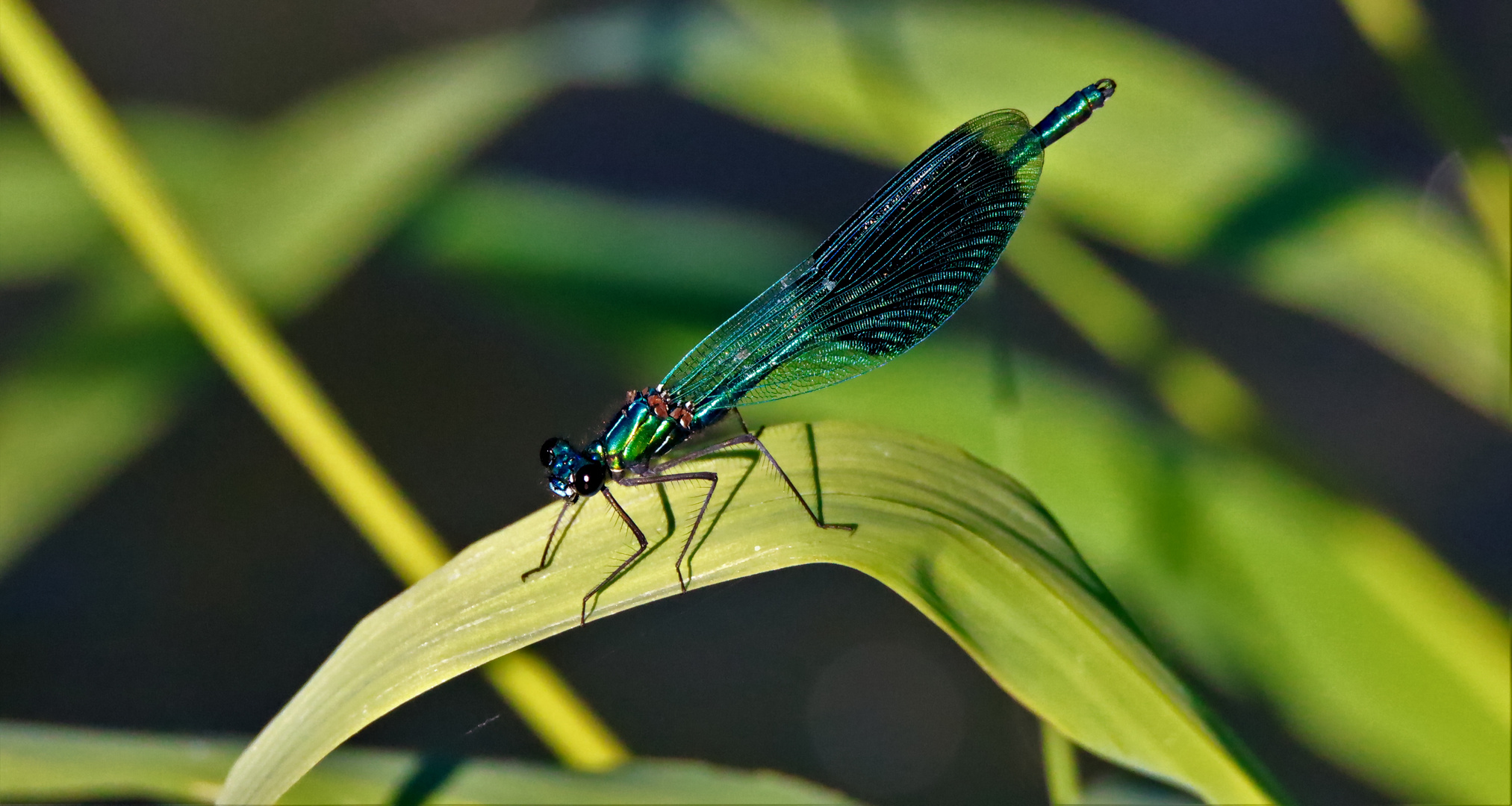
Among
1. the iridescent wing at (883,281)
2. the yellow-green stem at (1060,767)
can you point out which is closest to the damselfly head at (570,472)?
the iridescent wing at (883,281)

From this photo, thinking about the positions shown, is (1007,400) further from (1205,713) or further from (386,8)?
(386,8)

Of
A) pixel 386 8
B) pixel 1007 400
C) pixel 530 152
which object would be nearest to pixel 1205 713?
pixel 1007 400

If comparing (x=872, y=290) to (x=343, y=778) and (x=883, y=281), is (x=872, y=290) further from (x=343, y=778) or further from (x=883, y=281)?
(x=343, y=778)

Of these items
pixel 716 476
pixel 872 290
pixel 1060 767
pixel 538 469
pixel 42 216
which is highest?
pixel 42 216

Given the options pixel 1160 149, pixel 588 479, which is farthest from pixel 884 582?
pixel 1160 149

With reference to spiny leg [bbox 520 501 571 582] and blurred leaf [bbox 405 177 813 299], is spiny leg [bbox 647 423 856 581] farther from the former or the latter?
blurred leaf [bbox 405 177 813 299]

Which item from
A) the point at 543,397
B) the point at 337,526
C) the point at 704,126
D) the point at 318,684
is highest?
the point at 704,126
